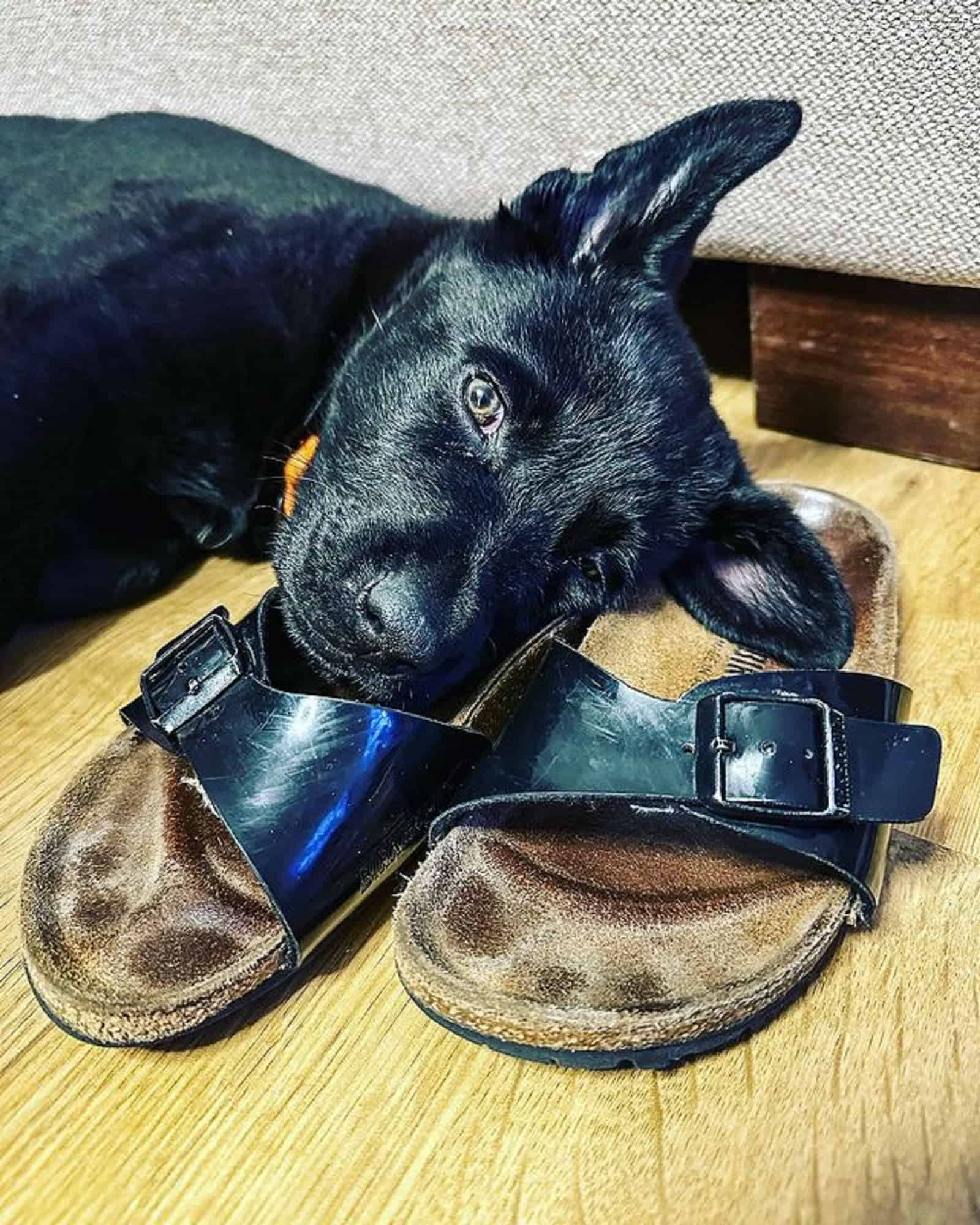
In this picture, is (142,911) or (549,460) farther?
(549,460)

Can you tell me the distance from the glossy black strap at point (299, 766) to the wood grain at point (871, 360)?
42.8 inches

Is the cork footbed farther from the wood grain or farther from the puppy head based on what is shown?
the wood grain

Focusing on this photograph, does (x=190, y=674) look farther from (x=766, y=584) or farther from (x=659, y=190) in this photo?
(x=659, y=190)

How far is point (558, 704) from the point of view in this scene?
95 centimetres

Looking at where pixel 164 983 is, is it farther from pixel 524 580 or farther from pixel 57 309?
pixel 57 309

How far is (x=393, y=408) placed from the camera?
1166 millimetres

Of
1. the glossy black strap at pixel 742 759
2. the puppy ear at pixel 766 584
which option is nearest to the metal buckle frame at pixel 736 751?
the glossy black strap at pixel 742 759

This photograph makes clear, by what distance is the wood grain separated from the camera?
1.62 meters

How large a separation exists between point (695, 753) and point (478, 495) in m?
0.37

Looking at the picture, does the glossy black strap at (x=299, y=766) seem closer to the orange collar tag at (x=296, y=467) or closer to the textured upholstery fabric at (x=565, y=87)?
the orange collar tag at (x=296, y=467)

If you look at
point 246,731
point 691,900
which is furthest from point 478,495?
point 691,900

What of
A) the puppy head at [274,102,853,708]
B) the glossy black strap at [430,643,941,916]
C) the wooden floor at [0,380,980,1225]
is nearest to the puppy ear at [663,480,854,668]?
the puppy head at [274,102,853,708]

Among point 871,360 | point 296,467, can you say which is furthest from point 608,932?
point 871,360

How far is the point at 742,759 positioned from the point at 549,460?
42cm
